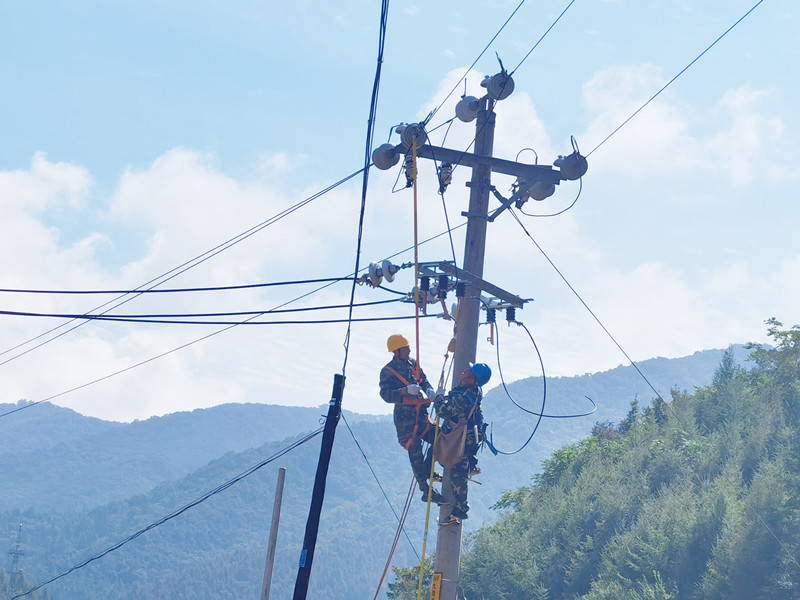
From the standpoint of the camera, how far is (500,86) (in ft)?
43.4

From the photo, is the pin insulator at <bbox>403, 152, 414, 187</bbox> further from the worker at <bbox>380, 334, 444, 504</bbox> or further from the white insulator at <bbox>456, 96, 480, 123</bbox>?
the worker at <bbox>380, 334, 444, 504</bbox>

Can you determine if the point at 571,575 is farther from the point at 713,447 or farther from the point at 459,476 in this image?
the point at 459,476

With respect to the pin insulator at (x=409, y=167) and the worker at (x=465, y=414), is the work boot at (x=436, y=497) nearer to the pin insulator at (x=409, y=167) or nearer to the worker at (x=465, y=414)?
the worker at (x=465, y=414)

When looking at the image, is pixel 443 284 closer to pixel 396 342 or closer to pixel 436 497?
pixel 396 342

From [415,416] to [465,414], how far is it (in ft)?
2.53

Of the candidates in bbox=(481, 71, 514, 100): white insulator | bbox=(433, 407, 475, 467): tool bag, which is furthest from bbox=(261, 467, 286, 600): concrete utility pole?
bbox=(481, 71, 514, 100): white insulator

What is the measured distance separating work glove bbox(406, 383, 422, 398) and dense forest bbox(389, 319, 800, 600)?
20876mm

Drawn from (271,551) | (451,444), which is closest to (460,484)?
(451,444)

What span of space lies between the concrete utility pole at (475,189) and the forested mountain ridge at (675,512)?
26454mm

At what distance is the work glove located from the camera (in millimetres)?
12211

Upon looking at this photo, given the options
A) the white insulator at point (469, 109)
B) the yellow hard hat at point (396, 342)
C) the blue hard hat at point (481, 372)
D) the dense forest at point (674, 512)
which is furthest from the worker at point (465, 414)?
the dense forest at point (674, 512)

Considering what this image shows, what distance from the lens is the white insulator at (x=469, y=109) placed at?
43.7ft

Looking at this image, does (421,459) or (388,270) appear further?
(388,270)

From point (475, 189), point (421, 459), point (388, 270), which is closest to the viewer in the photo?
point (421, 459)
